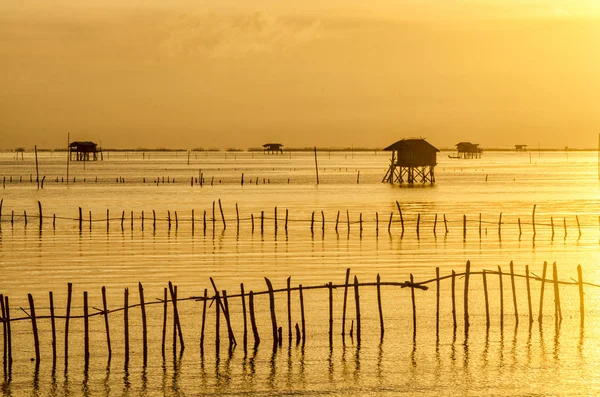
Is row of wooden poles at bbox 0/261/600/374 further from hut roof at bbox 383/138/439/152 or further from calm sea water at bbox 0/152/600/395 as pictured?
hut roof at bbox 383/138/439/152

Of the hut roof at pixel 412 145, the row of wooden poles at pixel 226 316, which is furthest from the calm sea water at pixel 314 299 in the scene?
the hut roof at pixel 412 145

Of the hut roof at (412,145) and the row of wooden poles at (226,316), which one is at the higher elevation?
the hut roof at (412,145)

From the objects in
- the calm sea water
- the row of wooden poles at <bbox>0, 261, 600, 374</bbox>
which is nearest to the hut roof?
the calm sea water

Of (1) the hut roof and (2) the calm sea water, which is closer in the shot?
(2) the calm sea water

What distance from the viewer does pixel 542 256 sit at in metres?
42.1

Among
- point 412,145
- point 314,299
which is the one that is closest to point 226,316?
point 314,299

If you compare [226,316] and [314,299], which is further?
[314,299]

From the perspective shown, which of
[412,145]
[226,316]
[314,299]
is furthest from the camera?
[412,145]

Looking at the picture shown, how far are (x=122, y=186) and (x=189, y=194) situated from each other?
22.6m

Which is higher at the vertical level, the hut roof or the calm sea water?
the hut roof

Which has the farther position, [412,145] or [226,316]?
[412,145]

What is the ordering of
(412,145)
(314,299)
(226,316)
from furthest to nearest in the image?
1. (412,145)
2. (314,299)
3. (226,316)

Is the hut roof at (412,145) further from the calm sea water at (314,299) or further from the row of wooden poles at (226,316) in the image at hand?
the row of wooden poles at (226,316)

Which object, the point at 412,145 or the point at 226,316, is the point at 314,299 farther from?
the point at 412,145
